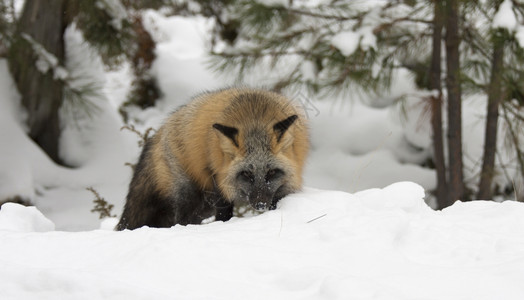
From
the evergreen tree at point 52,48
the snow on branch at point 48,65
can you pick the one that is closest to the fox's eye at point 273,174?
the evergreen tree at point 52,48

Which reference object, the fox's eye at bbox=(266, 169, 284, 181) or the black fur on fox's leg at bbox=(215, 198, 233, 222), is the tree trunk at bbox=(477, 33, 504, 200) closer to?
the fox's eye at bbox=(266, 169, 284, 181)

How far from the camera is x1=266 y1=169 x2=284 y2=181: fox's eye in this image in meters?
4.03

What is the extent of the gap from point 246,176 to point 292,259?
1417 millimetres

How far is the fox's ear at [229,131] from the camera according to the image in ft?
12.7

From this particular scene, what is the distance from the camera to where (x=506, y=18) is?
562cm

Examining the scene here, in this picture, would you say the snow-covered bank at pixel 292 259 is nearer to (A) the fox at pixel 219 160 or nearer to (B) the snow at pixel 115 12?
(A) the fox at pixel 219 160

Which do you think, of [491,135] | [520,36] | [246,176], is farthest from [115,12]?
[491,135]

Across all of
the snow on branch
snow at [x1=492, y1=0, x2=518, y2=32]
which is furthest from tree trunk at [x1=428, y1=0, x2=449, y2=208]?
the snow on branch

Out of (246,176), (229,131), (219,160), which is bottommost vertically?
(246,176)

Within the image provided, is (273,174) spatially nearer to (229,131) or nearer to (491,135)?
(229,131)

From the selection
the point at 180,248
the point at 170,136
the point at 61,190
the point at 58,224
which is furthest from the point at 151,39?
the point at 180,248

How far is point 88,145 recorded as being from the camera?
9.38m

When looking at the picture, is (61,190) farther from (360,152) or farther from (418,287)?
(418,287)

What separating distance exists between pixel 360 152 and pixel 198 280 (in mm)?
7404
